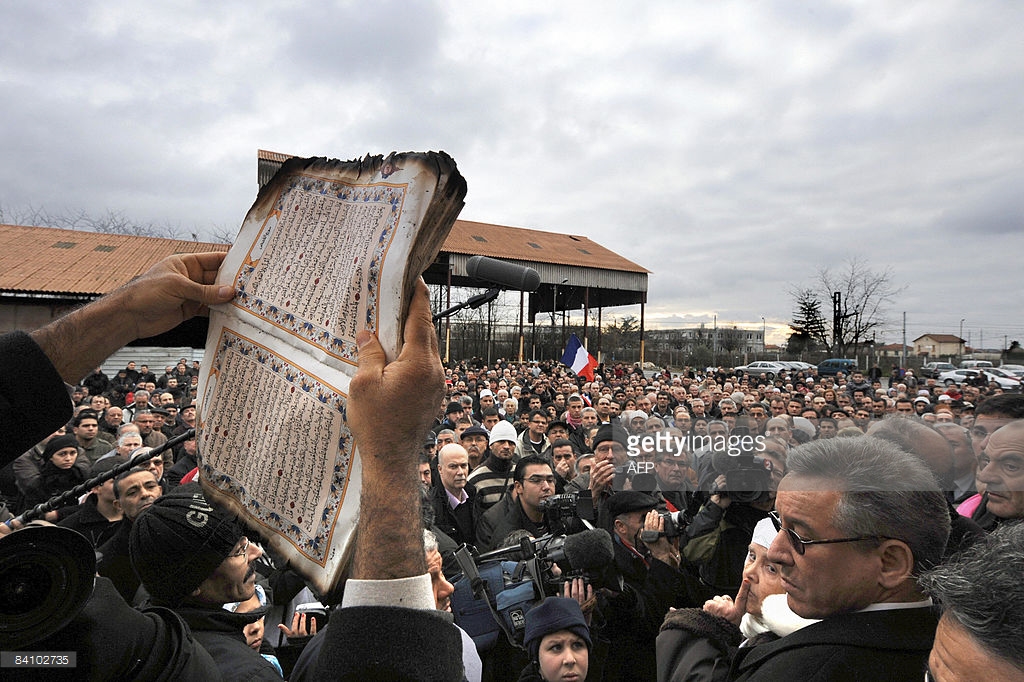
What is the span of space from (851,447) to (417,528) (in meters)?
1.60

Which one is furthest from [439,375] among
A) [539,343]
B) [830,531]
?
[539,343]

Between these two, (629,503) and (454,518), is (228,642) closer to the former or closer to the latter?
(629,503)

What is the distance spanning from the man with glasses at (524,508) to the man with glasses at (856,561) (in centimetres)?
272

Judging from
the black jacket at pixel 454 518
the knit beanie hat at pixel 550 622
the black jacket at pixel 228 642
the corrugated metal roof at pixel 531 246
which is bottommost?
the black jacket at pixel 454 518

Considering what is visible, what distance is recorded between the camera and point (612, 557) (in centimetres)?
313

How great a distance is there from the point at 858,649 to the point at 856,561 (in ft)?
0.85

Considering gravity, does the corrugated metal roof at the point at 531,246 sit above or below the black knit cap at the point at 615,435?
above

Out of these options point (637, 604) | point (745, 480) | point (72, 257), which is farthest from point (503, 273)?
point (72, 257)

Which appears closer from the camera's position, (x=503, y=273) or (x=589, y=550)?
(x=503, y=273)

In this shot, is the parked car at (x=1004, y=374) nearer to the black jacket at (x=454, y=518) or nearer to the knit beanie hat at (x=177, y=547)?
the black jacket at (x=454, y=518)

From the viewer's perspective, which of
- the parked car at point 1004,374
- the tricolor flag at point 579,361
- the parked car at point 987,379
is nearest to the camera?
the tricolor flag at point 579,361

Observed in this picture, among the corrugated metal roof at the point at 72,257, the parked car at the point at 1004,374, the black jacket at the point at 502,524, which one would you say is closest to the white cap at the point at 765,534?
the black jacket at the point at 502,524

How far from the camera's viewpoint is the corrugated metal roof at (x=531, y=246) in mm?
27797

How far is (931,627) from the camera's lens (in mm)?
1607
